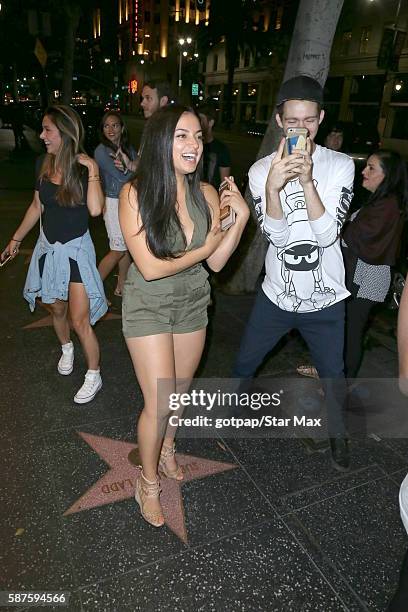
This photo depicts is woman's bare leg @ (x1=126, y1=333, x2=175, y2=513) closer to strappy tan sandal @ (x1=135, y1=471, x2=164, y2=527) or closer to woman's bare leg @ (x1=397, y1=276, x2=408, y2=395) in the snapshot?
strappy tan sandal @ (x1=135, y1=471, x2=164, y2=527)

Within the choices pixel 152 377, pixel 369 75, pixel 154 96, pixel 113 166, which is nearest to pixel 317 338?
pixel 152 377

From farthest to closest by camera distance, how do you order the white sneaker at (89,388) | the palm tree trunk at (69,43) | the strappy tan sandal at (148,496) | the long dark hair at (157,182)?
the palm tree trunk at (69,43) → the white sneaker at (89,388) → the strappy tan sandal at (148,496) → the long dark hair at (157,182)

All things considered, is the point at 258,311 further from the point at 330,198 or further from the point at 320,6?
the point at 320,6

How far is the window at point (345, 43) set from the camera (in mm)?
33750

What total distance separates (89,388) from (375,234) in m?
2.43

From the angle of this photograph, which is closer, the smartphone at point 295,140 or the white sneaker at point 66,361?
the smartphone at point 295,140

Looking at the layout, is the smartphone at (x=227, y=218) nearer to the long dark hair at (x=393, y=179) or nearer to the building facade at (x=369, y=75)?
the long dark hair at (x=393, y=179)

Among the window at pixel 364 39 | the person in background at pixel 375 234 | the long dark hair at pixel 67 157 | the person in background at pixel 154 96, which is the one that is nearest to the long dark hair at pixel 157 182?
the long dark hair at pixel 67 157

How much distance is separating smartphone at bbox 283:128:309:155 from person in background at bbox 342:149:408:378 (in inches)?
47.5

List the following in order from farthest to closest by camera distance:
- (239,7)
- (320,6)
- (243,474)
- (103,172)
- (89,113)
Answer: (239,7), (89,113), (103,172), (320,6), (243,474)

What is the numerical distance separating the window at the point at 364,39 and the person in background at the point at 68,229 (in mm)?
36012

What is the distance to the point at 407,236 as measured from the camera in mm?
5047

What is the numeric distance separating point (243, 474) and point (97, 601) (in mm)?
→ 1150

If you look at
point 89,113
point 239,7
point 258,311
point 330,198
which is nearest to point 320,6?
point 330,198
